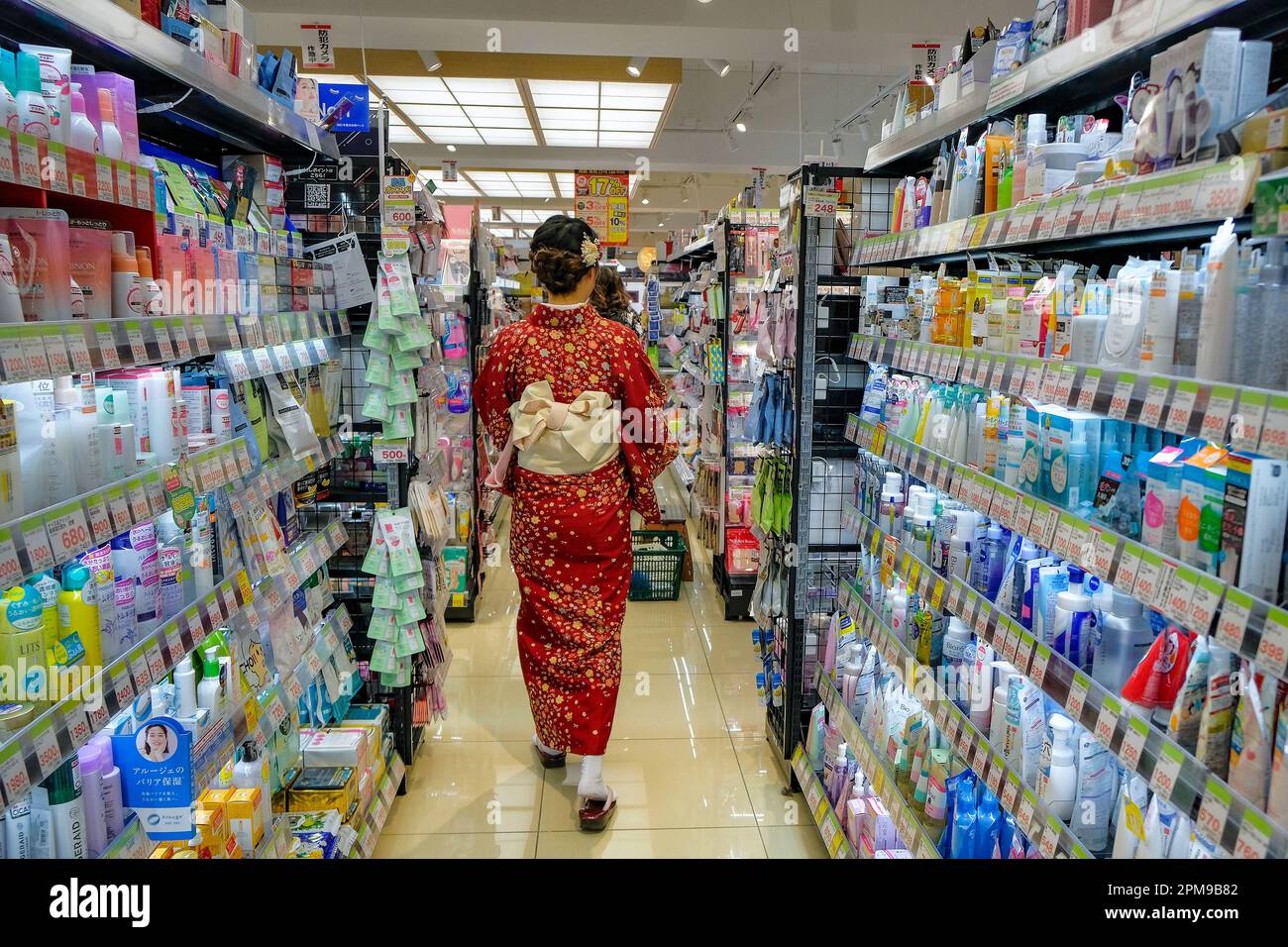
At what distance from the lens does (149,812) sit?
183cm

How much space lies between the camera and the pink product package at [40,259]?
Result: 59.6 inches

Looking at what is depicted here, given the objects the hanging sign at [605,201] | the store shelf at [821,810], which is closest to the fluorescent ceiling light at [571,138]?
the hanging sign at [605,201]

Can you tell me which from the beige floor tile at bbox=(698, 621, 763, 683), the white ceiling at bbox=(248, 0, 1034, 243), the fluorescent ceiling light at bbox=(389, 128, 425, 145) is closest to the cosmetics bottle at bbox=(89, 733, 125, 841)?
the white ceiling at bbox=(248, 0, 1034, 243)

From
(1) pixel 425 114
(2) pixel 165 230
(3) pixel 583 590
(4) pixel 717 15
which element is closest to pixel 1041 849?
(3) pixel 583 590

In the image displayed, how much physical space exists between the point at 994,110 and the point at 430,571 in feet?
9.05

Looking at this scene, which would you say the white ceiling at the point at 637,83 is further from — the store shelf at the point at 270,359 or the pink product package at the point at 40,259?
the pink product package at the point at 40,259

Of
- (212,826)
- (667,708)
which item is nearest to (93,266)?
(212,826)

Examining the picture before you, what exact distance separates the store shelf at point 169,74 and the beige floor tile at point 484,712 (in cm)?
267

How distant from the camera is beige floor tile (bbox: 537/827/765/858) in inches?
133

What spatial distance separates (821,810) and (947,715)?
1.11 meters

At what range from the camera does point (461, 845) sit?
135 inches

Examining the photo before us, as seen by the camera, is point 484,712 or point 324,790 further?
point 484,712

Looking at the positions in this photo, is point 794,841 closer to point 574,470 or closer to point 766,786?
point 766,786

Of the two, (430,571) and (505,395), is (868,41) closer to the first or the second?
(505,395)
